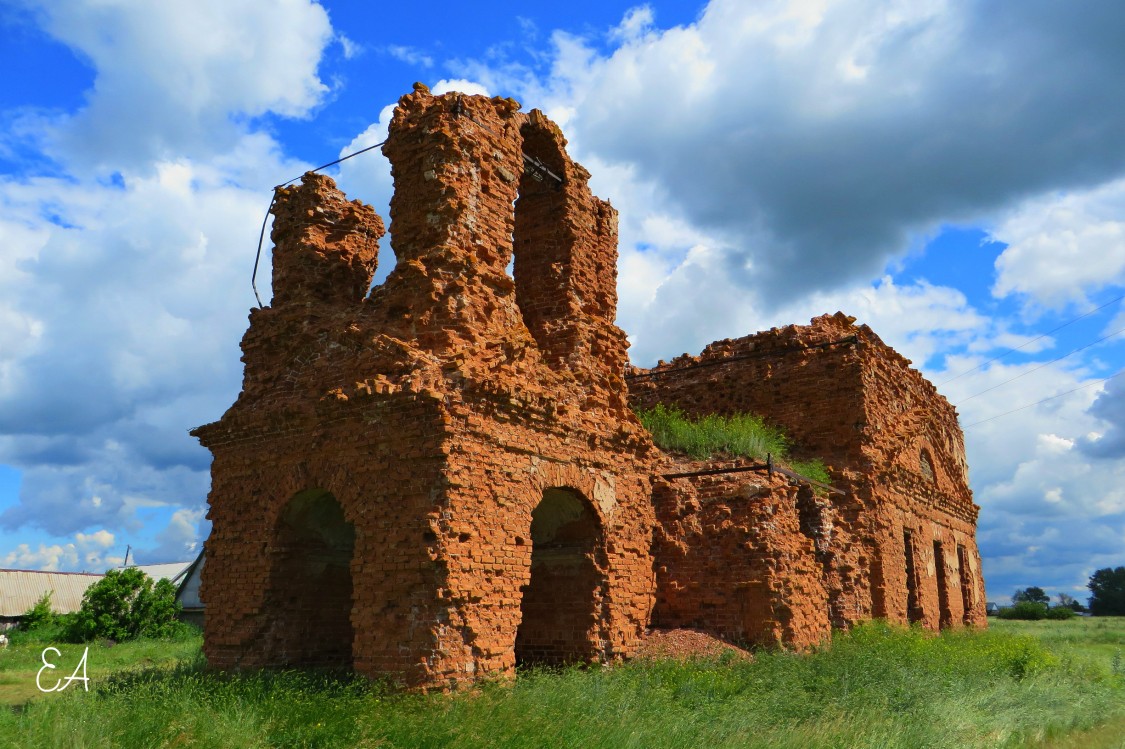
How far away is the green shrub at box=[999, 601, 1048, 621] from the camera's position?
44.6m

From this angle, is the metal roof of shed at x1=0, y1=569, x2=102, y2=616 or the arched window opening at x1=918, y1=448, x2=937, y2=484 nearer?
the arched window opening at x1=918, y1=448, x2=937, y2=484

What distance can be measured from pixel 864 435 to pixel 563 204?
694 centimetres

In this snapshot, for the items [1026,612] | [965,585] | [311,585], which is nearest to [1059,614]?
[1026,612]

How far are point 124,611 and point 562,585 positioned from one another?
19011 mm

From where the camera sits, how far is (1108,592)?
57844 mm

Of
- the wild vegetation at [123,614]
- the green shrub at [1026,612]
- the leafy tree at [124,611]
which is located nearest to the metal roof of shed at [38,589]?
the wild vegetation at [123,614]

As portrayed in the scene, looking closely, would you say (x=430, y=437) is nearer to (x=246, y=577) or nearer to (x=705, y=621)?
(x=246, y=577)

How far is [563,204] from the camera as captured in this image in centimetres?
1117

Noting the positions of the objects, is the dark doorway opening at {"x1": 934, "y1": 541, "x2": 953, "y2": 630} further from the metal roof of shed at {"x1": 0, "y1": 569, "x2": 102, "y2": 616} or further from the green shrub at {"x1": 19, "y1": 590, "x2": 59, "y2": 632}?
the metal roof of shed at {"x1": 0, "y1": 569, "x2": 102, "y2": 616}

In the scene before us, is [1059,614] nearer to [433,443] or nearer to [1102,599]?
[1102,599]

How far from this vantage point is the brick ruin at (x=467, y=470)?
7.71 metres

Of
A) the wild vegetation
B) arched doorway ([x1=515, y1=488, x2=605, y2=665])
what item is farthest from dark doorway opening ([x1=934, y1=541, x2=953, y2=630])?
the wild vegetation

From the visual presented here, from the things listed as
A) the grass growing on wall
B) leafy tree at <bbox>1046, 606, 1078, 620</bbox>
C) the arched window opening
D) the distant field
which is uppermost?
the arched window opening

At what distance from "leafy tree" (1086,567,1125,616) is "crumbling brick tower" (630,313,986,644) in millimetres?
44601
